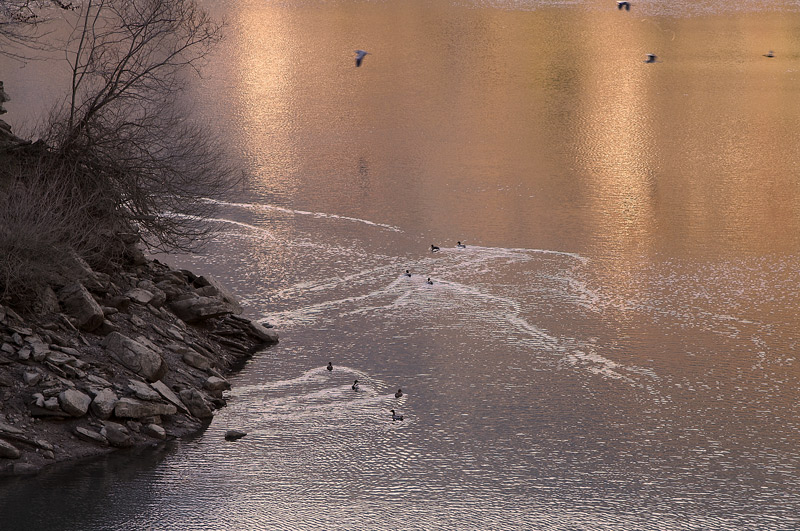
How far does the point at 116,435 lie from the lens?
15461mm

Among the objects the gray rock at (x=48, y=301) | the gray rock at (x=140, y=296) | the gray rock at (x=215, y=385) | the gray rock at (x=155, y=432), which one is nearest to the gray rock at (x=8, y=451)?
the gray rock at (x=155, y=432)

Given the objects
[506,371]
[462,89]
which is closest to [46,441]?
[506,371]

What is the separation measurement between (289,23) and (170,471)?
38994 mm

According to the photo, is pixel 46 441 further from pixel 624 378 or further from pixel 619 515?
pixel 624 378

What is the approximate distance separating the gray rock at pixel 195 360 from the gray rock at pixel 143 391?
171cm

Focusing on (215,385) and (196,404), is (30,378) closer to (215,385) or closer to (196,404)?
(196,404)

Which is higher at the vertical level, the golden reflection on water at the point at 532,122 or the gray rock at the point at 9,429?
the golden reflection on water at the point at 532,122

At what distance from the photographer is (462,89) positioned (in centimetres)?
4041

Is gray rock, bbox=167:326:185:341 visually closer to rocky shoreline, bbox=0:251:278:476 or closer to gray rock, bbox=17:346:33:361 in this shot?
rocky shoreline, bbox=0:251:278:476

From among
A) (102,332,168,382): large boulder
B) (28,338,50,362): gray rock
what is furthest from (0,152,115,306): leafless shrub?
(102,332,168,382): large boulder

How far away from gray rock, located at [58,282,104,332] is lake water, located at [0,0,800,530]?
8.67ft

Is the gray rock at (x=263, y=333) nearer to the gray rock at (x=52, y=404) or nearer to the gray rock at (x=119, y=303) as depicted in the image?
the gray rock at (x=119, y=303)

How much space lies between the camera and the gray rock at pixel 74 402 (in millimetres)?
15242

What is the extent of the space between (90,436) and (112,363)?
5.38 ft
